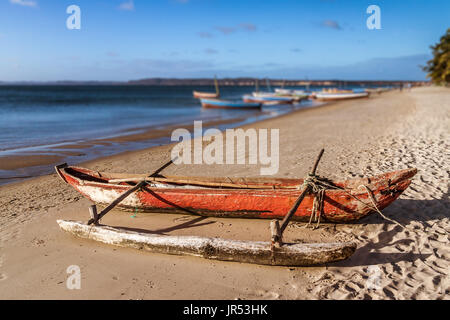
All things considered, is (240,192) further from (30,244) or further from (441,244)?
(30,244)

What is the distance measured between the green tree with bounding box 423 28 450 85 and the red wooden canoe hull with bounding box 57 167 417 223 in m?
41.7

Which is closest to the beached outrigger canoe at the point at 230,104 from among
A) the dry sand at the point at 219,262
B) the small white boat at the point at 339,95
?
the small white boat at the point at 339,95

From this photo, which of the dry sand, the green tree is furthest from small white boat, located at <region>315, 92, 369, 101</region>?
the dry sand

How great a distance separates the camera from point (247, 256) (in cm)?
379

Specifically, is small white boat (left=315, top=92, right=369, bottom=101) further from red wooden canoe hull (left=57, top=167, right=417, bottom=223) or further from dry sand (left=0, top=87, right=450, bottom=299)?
red wooden canoe hull (left=57, top=167, right=417, bottom=223)

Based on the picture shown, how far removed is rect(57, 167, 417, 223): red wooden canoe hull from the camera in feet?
14.2

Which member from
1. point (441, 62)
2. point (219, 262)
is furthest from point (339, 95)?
point (219, 262)

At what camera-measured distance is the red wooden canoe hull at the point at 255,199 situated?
4340mm

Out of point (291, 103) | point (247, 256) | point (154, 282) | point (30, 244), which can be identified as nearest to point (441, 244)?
point (247, 256)

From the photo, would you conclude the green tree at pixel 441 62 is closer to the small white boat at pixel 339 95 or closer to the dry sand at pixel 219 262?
the small white boat at pixel 339 95

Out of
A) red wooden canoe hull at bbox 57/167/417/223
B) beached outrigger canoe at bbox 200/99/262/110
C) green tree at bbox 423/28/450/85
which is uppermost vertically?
green tree at bbox 423/28/450/85

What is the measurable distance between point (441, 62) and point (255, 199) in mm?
44930

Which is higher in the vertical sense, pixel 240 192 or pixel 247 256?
pixel 240 192
